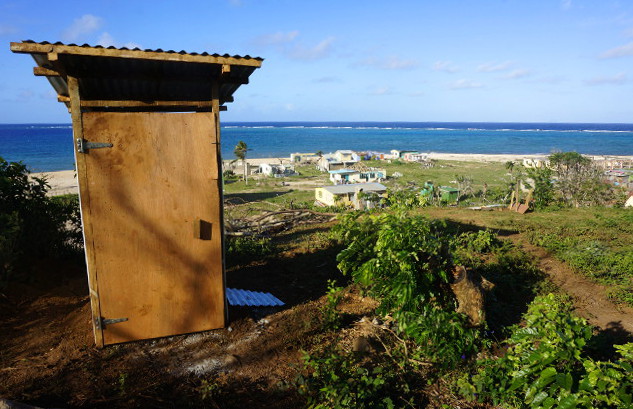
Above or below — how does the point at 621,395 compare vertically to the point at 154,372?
above

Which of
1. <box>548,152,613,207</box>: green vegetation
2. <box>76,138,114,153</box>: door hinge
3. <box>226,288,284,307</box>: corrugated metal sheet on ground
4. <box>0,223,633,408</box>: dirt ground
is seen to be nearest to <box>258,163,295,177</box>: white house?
<box>548,152,613,207</box>: green vegetation

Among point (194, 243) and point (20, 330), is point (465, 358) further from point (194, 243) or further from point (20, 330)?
point (20, 330)

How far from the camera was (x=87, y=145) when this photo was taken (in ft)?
13.1

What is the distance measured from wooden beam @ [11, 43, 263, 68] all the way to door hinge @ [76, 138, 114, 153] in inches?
32.2

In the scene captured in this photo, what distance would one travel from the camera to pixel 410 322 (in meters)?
4.38

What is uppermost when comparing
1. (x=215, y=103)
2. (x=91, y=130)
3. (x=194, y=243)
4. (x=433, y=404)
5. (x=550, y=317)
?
(x=215, y=103)

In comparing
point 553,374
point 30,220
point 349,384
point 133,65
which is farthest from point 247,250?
point 553,374

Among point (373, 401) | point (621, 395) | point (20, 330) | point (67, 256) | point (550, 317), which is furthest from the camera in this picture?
point (67, 256)

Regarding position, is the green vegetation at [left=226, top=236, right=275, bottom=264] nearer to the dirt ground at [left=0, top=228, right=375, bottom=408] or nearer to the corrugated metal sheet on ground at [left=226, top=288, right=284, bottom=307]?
the corrugated metal sheet on ground at [left=226, top=288, right=284, bottom=307]

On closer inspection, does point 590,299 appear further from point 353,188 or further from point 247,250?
point 353,188

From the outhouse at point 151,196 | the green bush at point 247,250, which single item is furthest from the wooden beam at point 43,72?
the green bush at point 247,250

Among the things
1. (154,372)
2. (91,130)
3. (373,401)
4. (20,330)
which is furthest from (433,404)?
(20,330)

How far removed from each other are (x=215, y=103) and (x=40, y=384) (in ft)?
10.9

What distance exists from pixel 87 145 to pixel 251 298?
2.90 meters
